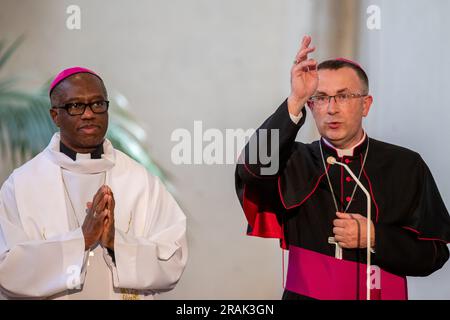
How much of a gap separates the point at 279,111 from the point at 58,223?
1.30 metres

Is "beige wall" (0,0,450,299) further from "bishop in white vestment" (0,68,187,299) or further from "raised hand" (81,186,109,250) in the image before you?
"raised hand" (81,186,109,250)

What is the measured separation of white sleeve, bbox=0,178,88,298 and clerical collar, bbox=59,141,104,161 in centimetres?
45

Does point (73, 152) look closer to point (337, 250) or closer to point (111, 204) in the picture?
point (111, 204)

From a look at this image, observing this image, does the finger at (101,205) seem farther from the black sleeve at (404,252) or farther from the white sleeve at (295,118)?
the black sleeve at (404,252)

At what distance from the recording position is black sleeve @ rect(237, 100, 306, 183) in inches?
158

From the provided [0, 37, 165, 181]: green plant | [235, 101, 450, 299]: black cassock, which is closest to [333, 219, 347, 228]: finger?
[235, 101, 450, 299]: black cassock

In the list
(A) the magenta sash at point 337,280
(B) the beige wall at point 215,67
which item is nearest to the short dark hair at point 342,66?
(A) the magenta sash at point 337,280

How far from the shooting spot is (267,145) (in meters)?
4.01

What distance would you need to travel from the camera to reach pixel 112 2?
17.6 ft

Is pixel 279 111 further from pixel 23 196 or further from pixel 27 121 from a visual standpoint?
pixel 27 121

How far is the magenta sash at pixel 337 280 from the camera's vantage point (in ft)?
13.9

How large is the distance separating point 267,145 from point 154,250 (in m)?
0.81

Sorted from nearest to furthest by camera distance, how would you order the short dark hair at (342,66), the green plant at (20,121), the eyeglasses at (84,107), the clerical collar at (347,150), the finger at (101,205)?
the finger at (101,205), the eyeglasses at (84,107), the short dark hair at (342,66), the clerical collar at (347,150), the green plant at (20,121)
